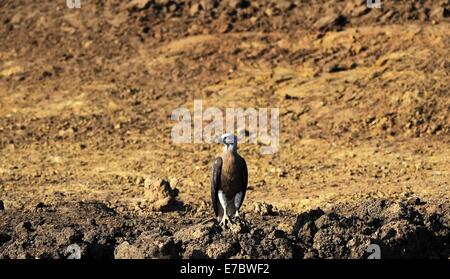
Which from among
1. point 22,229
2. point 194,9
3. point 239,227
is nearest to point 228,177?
point 239,227

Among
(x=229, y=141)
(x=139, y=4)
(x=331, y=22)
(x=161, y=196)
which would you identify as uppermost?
(x=139, y=4)

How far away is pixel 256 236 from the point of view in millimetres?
9406

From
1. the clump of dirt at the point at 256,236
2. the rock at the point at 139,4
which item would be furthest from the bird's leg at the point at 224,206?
the rock at the point at 139,4

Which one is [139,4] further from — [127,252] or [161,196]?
[127,252]

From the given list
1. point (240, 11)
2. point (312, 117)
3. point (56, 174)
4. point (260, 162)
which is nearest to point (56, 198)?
point (56, 174)

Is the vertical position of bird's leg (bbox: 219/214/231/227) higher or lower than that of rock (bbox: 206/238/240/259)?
higher

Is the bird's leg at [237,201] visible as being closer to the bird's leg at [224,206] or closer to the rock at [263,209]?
the bird's leg at [224,206]

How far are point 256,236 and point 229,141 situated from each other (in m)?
0.98

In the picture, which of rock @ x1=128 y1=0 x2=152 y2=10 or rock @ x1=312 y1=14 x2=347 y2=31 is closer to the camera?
rock @ x1=312 y1=14 x2=347 y2=31

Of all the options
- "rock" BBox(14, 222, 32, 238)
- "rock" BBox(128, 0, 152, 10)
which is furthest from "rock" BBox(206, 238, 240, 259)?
"rock" BBox(128, 0, 152, 10)

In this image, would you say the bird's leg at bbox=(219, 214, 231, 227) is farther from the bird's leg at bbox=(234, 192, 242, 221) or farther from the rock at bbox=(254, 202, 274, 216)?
the rock at bbox=(254, 202, 274, 216)

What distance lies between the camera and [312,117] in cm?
1694

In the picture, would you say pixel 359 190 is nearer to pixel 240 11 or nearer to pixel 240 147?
pixel 240 147

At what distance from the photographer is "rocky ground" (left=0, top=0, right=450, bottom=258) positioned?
32.6ft
